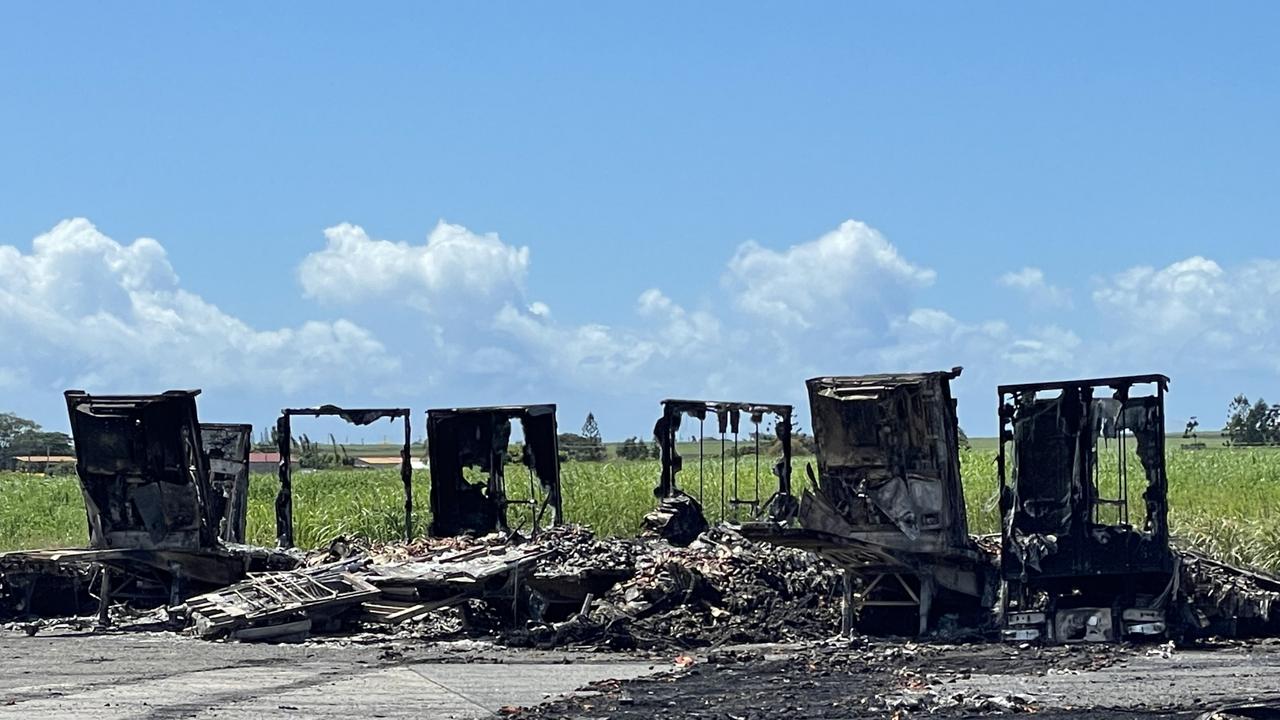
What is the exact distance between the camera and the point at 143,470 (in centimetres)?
2352

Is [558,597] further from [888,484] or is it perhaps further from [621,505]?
[621,505]

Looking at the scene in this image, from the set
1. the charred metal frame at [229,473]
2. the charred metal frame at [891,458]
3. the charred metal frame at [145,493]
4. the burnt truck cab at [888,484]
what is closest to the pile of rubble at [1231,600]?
the burnt truck cab at [888,484]

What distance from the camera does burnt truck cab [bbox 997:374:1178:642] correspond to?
64.0 feet

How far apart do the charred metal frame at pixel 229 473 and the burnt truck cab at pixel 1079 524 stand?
12.5 metres

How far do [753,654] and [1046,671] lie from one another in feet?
11.0

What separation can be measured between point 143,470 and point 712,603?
783 centimetres

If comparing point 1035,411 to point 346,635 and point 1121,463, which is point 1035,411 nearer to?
point 1121,463

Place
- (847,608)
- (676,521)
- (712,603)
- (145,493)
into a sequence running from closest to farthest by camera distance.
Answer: (847,608)
(712,603)
(145,493)
(676,521)

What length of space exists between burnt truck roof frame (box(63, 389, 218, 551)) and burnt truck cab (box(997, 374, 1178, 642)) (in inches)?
417

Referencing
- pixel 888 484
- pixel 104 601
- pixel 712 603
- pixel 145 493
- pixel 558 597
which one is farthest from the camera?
pixel 145 493

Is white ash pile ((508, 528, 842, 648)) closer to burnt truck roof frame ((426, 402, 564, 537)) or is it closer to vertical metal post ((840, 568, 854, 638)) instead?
vertical metal post ((840, 568, 854, 638))

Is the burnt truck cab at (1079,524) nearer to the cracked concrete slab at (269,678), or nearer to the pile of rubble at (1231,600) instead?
the pile of rubble at (1231,600)

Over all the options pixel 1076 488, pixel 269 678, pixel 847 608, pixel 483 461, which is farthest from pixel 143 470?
pixel 1076 488

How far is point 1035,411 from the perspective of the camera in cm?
2020
